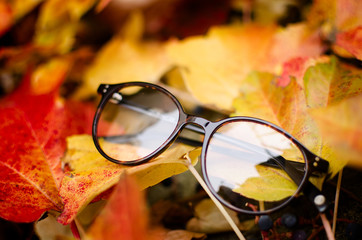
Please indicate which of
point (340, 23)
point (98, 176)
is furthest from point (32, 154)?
point (340, 23)

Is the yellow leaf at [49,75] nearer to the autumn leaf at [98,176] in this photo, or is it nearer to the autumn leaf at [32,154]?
the autumn leaf at [32,154]

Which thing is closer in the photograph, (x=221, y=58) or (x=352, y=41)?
(x=352, y=41)

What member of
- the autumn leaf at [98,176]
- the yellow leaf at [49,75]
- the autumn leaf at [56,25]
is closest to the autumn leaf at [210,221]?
the autumn leaf at [98,176]

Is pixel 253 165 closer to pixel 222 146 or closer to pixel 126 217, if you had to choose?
pixel 222 146

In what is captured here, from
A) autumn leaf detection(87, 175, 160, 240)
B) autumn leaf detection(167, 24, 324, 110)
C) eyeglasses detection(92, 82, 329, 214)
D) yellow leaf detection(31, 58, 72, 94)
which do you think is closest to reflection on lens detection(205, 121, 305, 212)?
eyeglasses detection(92, 82, 329, 214)

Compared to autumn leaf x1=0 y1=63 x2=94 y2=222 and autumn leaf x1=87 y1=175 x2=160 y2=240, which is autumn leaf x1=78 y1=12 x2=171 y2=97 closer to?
autumn leaf x1=0 y1=63 x2=94 y2=222

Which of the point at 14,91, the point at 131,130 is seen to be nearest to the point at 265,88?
the point at 131,130
